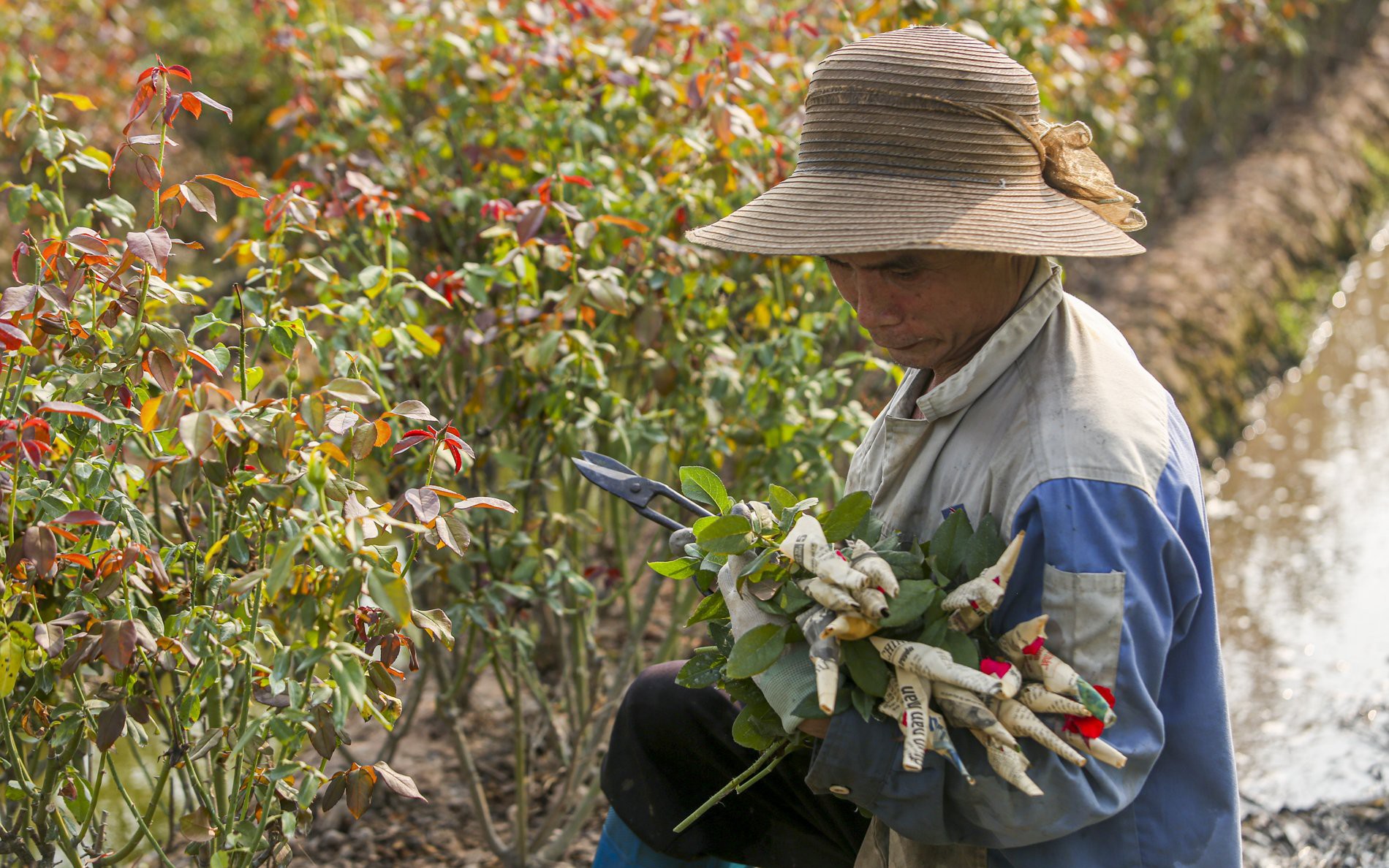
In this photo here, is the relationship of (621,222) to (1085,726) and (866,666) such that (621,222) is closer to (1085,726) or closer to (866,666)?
(866,666)

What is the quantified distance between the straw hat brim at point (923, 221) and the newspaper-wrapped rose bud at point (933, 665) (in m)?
Answer: 0.48

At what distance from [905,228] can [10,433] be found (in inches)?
43.0

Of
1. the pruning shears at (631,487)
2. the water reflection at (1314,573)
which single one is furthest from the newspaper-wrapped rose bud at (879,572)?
the water reflection at (1314,573)

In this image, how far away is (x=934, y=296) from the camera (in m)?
1.62

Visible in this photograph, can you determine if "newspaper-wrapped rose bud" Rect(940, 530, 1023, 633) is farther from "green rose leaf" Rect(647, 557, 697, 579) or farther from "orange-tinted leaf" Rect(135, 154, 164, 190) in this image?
"orange-tinted leaf" Rect(135, 154, 164, 190)

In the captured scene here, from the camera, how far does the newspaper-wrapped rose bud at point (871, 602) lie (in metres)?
1.39

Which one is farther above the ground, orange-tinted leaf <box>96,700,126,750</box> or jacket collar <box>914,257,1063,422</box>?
jacket collar <box>914,257,1063,422</box>

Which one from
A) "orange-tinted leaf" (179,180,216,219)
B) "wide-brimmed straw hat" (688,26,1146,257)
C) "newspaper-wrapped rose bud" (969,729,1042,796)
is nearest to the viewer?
"newspaper-wrapped rose bud" (969,729,1042,796)

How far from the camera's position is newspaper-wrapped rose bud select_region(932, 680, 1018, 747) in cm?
135

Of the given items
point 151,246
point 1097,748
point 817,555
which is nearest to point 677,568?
point 817,555

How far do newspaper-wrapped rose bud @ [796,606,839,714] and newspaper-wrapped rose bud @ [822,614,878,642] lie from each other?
0.04 ft

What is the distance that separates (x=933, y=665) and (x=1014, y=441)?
0.32 metres

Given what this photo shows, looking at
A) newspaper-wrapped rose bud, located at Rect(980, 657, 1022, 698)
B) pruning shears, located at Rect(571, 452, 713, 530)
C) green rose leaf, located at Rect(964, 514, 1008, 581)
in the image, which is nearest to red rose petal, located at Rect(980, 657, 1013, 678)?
newspaper-wrapped rose bud, located at Rect(980, 657, 1022, 698)

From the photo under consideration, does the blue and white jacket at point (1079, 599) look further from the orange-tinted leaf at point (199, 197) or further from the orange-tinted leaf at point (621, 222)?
the orange-tinted leaf at point (199, 197)
